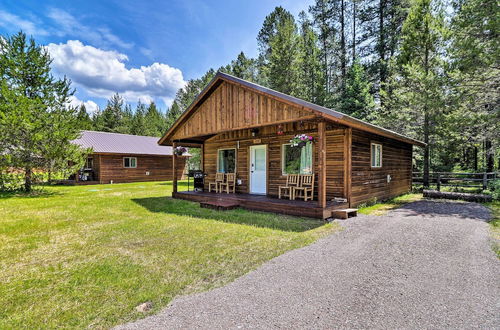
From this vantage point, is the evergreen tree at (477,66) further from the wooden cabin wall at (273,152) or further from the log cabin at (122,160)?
the log cabin at (122,160)

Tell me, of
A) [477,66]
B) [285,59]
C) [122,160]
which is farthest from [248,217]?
[285,59]

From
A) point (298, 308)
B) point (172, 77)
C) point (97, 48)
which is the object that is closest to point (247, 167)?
point (298, 308)

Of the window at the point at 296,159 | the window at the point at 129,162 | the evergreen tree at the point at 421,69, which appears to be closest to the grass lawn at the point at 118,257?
the window at the point at 296,159

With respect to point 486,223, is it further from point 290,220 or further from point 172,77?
point 172,77

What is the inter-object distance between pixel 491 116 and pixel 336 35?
14.6 m

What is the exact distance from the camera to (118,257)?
3.58 metres

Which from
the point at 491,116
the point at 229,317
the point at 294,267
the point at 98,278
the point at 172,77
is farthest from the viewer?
the point at 172,77

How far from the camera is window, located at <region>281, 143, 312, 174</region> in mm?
7676

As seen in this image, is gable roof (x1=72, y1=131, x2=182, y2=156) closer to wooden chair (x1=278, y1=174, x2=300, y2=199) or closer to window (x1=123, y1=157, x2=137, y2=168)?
window (x1=123, y1=157, x2=137, y2=168)

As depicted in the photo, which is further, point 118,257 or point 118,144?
point 118,144

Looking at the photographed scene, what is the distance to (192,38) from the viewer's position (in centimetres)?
1349

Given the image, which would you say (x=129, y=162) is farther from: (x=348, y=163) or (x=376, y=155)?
(x=376, y=155)

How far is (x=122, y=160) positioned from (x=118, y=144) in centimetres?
143

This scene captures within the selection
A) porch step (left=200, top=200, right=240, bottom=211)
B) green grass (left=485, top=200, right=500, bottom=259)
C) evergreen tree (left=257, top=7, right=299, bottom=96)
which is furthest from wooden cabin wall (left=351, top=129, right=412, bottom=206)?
evergreen tree (left=257, top=7, right=299, bottom=96)
